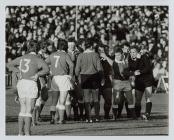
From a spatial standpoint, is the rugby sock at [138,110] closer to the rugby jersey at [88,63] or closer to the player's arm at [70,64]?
the rugby jersey at [88,63]

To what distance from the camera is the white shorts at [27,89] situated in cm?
880

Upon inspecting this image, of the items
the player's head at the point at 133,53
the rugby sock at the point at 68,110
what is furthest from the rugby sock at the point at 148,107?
the rugby sock at the point at 68,110

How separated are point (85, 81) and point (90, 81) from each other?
0.06 metres

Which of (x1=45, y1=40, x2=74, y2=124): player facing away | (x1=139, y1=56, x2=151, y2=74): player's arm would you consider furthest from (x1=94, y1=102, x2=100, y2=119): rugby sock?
(x1=139, y1=56, x2=151, y2=74): player's arm

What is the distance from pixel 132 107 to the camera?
1011cm

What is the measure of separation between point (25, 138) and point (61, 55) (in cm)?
112

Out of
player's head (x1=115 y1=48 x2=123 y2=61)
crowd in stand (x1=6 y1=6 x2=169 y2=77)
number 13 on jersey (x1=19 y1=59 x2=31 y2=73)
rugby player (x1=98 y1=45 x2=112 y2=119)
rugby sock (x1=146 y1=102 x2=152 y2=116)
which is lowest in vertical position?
rugby sock (x1=146 y1=102 x2=152 y2=116)

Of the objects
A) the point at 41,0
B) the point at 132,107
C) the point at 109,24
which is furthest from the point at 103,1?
the point at 109,24

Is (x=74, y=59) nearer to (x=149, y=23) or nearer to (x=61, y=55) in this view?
(x=61, y=55)

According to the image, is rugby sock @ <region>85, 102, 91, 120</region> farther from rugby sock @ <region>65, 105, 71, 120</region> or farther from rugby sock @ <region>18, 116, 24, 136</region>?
rugby sock @ <region>18, 116, 24, 136</region>

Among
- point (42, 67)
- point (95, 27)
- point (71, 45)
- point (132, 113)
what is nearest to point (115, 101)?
point (132, 113)

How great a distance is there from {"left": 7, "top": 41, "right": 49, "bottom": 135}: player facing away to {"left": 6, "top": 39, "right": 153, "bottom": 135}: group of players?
1.86ft

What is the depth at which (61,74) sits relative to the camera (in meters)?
9.72

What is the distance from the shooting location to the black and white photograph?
9.33m
